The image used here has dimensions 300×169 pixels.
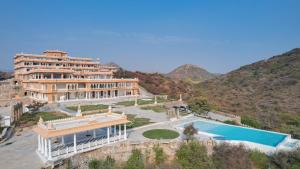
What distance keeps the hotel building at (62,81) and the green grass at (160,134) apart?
22.3 meters

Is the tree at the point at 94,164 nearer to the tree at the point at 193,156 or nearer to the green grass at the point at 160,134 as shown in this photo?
the green grass at the point at 160,134

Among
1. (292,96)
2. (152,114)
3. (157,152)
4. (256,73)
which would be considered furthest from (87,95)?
(256,73)

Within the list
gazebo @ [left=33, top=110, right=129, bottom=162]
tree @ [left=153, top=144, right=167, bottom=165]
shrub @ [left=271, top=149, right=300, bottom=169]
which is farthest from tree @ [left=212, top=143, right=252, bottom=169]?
gazebo @ [left=33, top=110, right=129, bottom=162]

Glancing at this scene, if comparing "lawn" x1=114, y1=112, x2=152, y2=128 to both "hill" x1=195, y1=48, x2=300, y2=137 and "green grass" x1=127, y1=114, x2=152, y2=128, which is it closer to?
"green grass" x1=127, y1=114, x2=152, y2=128

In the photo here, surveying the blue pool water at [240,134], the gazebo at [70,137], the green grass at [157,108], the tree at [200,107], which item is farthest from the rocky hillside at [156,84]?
the gazebo at [70,137]

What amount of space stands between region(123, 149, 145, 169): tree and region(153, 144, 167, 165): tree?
1358mm

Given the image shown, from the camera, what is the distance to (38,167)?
49.5 ft

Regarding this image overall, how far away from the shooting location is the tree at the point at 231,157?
17.7m

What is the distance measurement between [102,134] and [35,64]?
3804cm

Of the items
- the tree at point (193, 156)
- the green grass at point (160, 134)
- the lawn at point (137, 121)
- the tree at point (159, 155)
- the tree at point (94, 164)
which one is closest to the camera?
the tree at point (94, 164)

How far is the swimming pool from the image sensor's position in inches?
875

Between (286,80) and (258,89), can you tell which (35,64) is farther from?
(286,80)

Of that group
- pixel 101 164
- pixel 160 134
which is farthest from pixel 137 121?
pixel 101 164

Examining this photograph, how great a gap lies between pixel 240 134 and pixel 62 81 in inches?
1208
